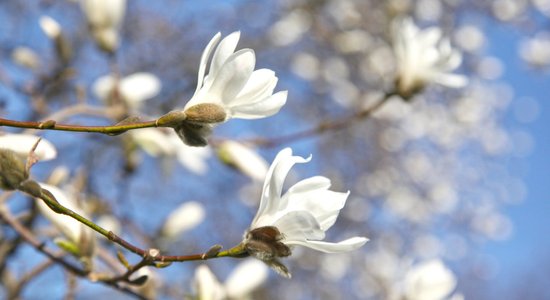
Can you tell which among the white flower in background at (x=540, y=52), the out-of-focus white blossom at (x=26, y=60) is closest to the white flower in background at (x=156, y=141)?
the out-of-focus white blossom at (x=26, y=60)

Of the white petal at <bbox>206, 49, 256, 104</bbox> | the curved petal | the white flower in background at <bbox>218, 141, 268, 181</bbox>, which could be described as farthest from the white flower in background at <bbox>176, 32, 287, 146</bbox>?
the white flower in background at <bbox>218, 141, 268, 181</bbox>

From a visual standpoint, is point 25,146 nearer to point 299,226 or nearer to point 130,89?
point 299,226

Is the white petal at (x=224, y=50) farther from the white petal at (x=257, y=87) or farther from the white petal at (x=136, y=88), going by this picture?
the white petal at (x=136, y=88)

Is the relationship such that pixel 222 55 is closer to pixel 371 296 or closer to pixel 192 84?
pixel 192 84

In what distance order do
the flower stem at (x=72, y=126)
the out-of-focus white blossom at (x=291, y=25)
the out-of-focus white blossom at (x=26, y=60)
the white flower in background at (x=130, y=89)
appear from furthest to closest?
the out-of-focus white blossom at (x=291, y=25) < the out-of-focus white blossom at (x=26, y=60) < the white flower in background at (x=130, y=89) < the flower stem at (x=72, y=126)

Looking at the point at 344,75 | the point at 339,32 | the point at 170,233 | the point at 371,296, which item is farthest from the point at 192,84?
the point at 371,296
